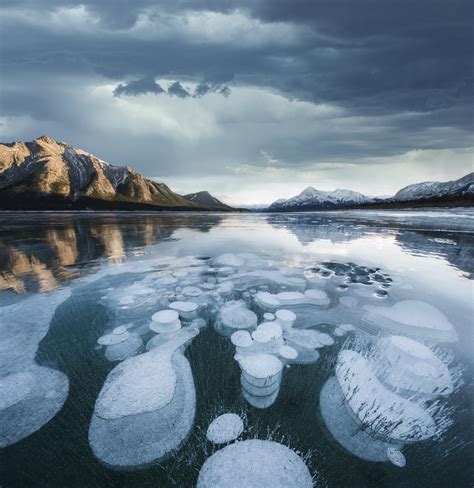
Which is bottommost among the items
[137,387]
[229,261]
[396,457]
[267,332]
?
[396,457]

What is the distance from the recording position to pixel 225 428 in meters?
2.96

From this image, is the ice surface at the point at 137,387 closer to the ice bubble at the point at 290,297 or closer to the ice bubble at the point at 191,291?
the ice bubble at the point at 191,291

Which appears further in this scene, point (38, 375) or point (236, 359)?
point (236, 359)

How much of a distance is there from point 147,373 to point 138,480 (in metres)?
1.50

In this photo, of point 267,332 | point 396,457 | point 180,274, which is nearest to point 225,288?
point 180,274

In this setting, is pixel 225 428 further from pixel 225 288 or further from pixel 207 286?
pixel 207 286

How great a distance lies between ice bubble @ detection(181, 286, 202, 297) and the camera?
6.95m

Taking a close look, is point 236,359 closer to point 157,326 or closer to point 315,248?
point 157,326

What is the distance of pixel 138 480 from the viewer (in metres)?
2.42

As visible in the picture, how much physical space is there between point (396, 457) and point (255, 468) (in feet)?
4.87

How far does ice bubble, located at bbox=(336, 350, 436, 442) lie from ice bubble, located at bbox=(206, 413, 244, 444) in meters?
1.44

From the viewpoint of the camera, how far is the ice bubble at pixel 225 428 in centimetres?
283

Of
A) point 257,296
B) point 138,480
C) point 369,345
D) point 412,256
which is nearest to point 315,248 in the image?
point 412,256

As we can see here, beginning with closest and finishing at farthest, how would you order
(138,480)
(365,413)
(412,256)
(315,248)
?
(138,480) < (365,413) < (412,256) < (315,248)
